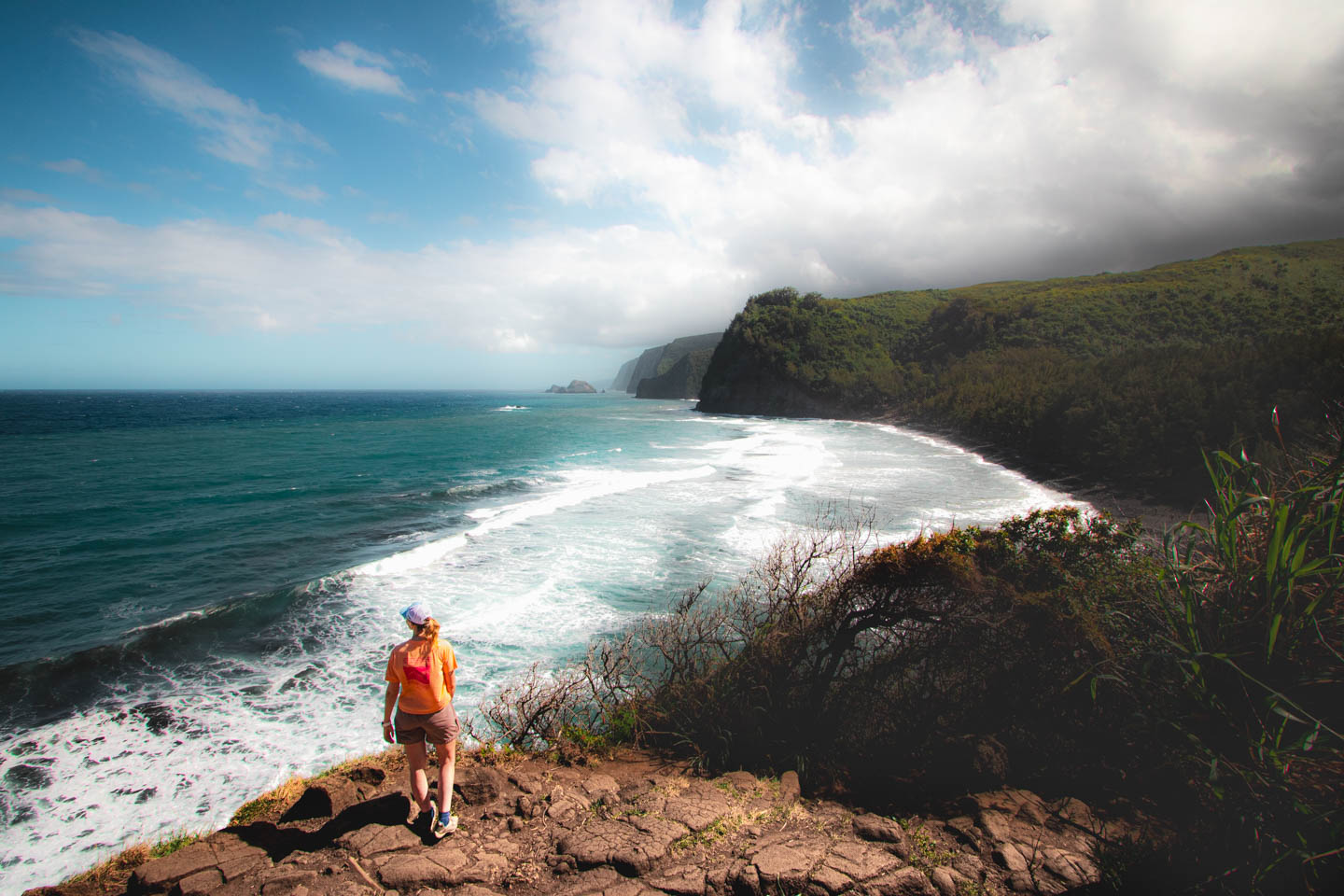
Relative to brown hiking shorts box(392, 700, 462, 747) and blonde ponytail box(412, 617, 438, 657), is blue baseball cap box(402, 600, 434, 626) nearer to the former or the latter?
blonde ponytail box(412, 617, 438, 657)

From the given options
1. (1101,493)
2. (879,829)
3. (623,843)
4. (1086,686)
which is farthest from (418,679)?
(1101,493)

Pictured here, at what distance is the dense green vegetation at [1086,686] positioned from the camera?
3436mm

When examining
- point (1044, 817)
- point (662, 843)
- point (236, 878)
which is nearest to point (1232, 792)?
point (1044, 817)

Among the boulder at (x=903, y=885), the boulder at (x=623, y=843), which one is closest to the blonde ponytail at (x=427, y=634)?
the boulder at (x=623, y=843)

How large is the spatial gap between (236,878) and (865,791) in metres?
4.97

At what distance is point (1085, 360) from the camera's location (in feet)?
156

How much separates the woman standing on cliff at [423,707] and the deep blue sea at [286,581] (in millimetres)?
4306

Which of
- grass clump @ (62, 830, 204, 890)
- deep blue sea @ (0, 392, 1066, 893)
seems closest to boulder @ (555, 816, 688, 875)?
grass clump @ (62, 830, 204, 890)

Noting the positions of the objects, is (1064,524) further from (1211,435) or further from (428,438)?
(428,438)

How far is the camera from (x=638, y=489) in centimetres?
2353

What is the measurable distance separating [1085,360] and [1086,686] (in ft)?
179

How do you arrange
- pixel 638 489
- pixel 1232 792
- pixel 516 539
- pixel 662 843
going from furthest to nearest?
pixel 638 489
pixel 516 539
pixel 662 843
pixel 1232 792

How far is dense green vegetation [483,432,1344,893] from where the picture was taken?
11.3 feet

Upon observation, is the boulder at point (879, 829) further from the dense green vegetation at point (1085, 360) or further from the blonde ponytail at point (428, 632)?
the dense green vegetation at point (1085, 360)
